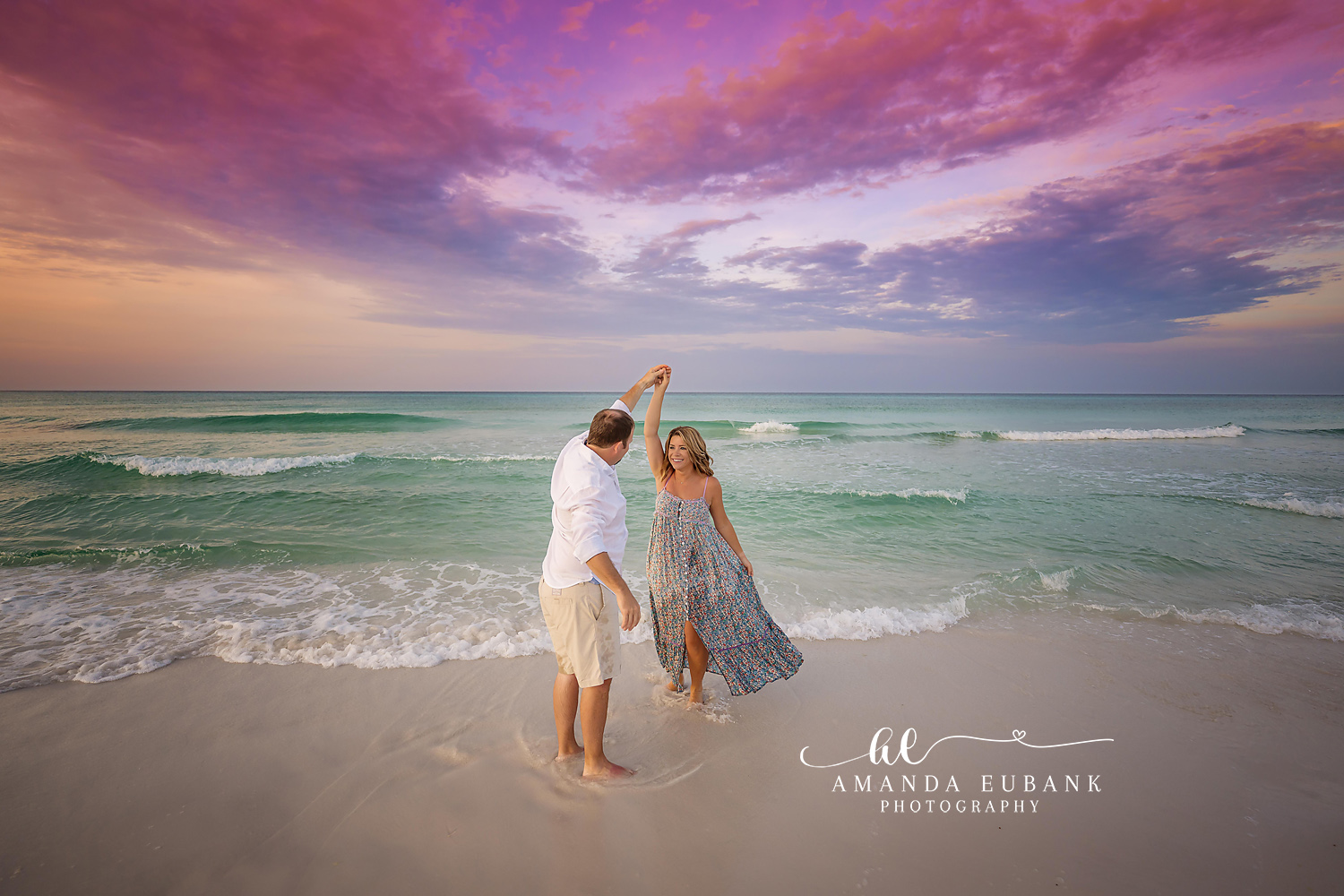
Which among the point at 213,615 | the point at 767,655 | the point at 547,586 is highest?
the point at 547,586

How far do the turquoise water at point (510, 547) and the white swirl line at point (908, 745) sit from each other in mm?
1608

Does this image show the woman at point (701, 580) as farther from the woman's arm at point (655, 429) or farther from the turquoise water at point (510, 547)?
the turquoise water at point (510, 547)

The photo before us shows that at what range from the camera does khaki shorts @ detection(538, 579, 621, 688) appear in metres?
2.94

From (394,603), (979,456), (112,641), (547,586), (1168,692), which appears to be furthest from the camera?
(979,456)

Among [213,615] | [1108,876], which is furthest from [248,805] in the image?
[1108,876]

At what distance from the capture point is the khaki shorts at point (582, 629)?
2.94 m

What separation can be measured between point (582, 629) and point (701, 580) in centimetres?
105

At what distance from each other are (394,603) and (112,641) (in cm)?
233

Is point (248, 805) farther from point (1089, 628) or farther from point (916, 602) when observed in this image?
point (1089, 628)

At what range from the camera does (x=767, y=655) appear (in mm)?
3814

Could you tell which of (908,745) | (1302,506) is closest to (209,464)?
(908,745)

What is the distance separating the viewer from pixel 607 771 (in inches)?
124

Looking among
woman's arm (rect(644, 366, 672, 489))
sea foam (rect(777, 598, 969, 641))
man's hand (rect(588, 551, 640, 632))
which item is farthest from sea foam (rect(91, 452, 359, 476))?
man's hand (rect(588, 551, 640, 632))

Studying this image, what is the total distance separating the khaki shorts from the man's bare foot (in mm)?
568
